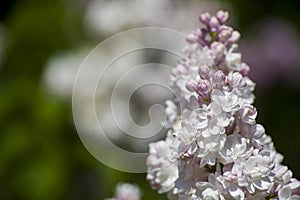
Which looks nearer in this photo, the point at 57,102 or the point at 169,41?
the point at 169,41

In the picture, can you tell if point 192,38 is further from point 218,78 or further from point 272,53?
point 272,53

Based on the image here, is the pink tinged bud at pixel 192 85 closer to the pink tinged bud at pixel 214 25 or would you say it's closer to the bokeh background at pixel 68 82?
the pink tinged bud at pixel 214 25

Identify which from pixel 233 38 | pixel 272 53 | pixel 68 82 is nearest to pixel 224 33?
pixel 233 38

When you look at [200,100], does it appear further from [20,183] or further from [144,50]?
[20,183]

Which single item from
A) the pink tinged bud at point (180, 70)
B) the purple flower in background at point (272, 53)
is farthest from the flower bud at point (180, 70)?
the purple flower in background at point (272, 53)

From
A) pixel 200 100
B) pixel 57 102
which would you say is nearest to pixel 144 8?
pixel 57 102

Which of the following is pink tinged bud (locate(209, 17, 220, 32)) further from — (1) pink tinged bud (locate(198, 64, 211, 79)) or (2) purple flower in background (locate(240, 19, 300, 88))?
(2) purple flower in background (locate(240, 19, 300, 88))
